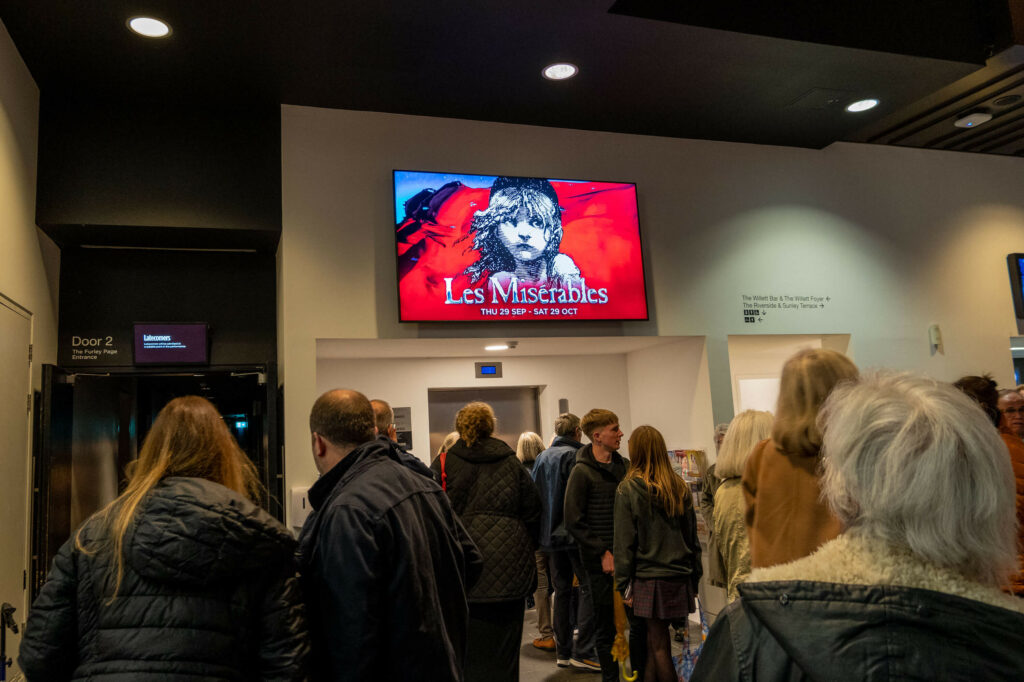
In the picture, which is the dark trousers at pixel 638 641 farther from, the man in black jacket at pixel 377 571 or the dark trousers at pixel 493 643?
the man in black jacket at pixel 377 571

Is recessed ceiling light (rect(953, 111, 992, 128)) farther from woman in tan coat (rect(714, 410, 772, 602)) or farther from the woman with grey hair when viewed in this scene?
the woman with grey hair

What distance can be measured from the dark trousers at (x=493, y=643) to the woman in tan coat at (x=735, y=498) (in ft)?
3.30

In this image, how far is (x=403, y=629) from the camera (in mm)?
1930

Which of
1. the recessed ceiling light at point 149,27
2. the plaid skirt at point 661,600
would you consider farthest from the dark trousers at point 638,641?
the recessed ceiling light at point 149,27

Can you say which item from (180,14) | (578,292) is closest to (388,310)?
(578,292)

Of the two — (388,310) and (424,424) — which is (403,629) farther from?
(424,424)

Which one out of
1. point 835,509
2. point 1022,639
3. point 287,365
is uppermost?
point 287,365

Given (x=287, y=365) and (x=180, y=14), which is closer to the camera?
(x=180, y=14)

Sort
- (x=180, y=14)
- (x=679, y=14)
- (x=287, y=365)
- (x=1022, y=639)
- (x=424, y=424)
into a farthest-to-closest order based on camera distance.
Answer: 1. (x=424, y=424)
2. (x=287, y=365)
3. (x=679, y=14)
4. (x=180, y=14)
5. (x=1022, y=639)

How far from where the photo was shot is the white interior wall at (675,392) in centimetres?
583

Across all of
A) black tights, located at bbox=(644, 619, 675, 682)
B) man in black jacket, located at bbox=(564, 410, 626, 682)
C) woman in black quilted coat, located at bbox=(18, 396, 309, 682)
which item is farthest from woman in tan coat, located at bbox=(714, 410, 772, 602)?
woman in black quilted coat, located at bbox=(18, 396, 309, 682)

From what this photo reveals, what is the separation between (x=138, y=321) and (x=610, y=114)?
3548 millimetres

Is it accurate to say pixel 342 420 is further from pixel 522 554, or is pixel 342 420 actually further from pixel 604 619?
pixel 604 619

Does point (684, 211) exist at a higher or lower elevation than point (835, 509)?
higher
